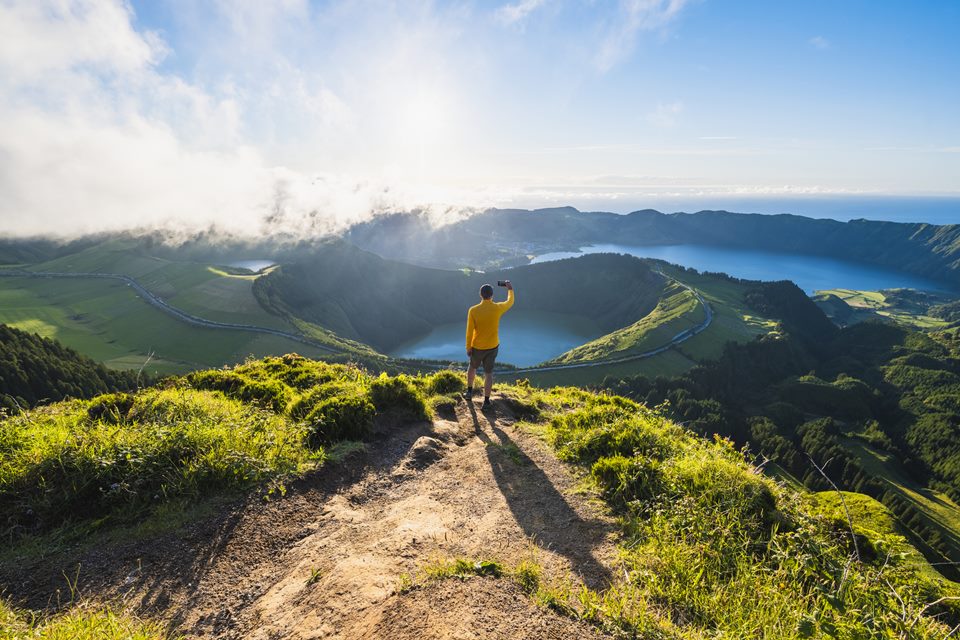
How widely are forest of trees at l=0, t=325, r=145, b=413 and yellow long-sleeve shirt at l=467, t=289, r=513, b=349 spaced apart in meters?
72.2

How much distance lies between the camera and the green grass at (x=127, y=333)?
123875 millimetres

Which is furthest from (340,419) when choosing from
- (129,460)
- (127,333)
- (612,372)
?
(127,333)

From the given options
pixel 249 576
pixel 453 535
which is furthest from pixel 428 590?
pixel 249 576

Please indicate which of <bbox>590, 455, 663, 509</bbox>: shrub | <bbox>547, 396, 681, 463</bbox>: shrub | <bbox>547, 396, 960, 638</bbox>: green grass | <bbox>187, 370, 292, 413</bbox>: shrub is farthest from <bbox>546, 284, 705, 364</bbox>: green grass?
<bbox>547, 396, 960, 638</bbox>: green grass

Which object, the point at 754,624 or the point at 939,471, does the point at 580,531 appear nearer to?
the point at 754,624

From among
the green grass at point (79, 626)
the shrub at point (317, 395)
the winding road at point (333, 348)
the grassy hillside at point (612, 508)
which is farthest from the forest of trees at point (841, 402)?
the green grass at point (79, 626)

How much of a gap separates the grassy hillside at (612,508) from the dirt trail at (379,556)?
0.75 feet

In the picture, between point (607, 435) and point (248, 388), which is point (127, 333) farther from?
point (607, 435)

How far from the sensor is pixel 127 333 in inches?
5482

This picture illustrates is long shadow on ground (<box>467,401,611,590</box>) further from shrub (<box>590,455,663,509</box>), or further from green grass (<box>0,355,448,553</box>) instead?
green grass (<box>0,355,448,553</box>)

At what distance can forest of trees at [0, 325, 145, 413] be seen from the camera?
2537 inches

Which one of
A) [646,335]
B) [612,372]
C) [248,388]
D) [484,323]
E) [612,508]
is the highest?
[484,323]

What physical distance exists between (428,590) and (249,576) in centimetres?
278

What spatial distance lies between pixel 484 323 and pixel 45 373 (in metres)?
93.6
